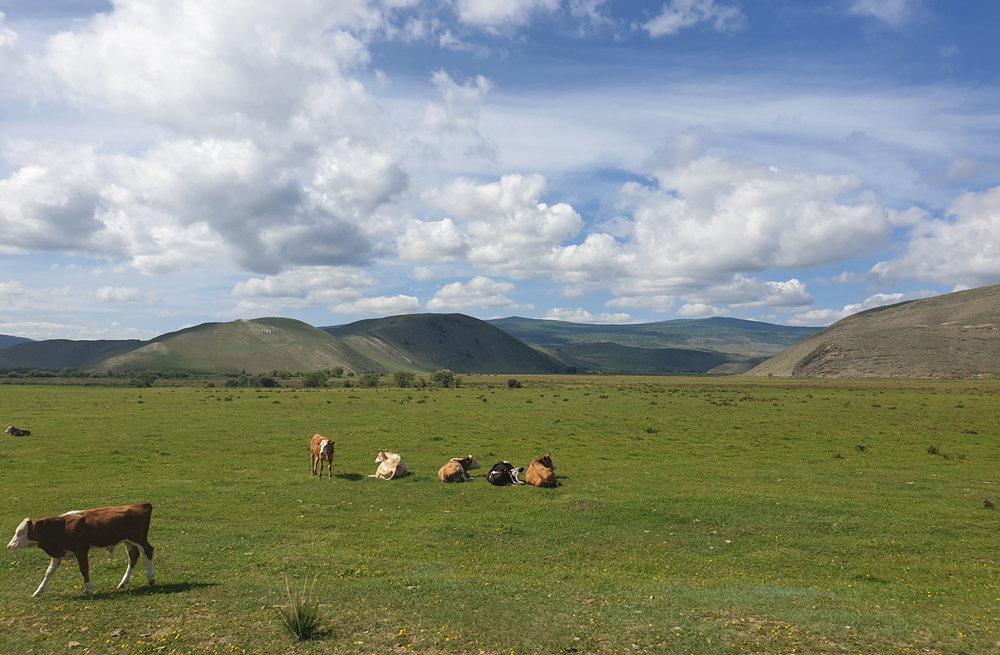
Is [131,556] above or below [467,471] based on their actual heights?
above

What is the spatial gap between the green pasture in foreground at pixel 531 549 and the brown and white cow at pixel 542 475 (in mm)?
779

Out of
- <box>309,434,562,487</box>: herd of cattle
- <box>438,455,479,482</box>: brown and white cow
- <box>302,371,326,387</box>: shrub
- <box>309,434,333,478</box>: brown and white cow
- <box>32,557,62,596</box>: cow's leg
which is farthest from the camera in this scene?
<box>302,371,326,387</box>: shrub

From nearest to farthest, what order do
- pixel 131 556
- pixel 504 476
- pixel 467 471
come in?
pixel 131 556
pixel 504 476
pixel 467 471

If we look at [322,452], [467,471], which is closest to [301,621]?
[322,452]

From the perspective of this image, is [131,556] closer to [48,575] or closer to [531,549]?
[48,575]

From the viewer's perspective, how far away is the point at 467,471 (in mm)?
23281

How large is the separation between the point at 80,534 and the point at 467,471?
14.7 metres

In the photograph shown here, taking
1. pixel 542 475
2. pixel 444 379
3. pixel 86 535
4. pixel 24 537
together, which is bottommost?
pixel 542 475

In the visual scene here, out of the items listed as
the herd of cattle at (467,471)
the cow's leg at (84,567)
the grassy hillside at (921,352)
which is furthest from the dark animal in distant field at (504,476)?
the grassy hillside at (921,352)

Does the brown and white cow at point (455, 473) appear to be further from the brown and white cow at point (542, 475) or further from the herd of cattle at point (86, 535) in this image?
the herd of cattle at point (86, 535)

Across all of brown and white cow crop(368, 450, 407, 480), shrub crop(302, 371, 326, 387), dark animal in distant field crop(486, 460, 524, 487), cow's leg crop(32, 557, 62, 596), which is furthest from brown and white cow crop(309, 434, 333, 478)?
Answer: shrub crop(302, 371, 326, 387)

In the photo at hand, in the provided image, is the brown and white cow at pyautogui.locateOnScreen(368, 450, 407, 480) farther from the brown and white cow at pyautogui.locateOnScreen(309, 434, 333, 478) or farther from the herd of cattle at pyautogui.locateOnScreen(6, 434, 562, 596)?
the herd of cattle at pyautogui.locateOnScreen(6, 434, 562, 596)

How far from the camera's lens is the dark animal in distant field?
21609 mm

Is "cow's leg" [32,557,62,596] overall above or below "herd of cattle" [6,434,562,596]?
below
